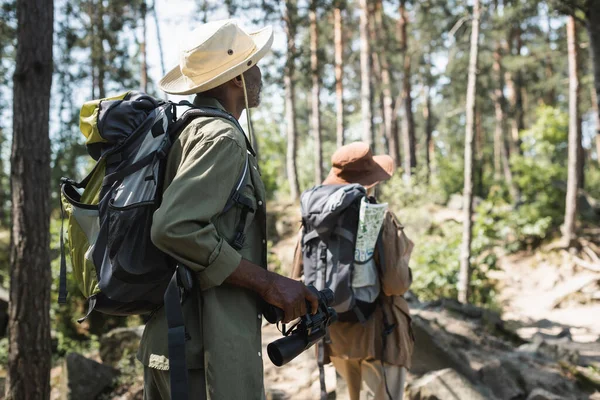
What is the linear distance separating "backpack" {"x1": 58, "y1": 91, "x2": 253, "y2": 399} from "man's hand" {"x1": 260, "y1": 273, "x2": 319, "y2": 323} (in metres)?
0.19

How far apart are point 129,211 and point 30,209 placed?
3260 millimetres

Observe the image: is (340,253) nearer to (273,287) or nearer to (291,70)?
(273,287)

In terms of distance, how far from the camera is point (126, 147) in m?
1.89

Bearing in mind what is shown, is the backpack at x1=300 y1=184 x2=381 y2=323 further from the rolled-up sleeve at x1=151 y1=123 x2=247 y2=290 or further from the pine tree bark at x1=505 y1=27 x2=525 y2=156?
the pine tree bark at x1=505 y1=27 x2=525 y2=156

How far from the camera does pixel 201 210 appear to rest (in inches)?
67.2

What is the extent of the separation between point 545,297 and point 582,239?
281 cm

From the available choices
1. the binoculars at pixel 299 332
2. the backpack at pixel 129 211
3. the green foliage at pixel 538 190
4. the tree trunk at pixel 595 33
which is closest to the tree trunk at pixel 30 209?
the backpack at pixel 129 211

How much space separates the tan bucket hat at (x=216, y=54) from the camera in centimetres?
207

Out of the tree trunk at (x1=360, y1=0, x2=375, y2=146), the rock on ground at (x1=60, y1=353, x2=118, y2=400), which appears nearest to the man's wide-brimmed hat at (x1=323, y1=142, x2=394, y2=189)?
the rock on ground at (x1=60, y1=353, x2=118, y2=400)

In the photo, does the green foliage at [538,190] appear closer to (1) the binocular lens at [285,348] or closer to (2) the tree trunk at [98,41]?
(2) the tree trunk at [98,41]

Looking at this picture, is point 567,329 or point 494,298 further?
point 494,298

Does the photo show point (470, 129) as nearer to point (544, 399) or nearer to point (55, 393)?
point (544, 399)

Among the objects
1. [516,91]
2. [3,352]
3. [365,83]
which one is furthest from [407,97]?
[3,352]

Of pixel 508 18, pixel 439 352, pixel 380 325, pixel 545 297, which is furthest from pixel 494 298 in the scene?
pixel 380 325
